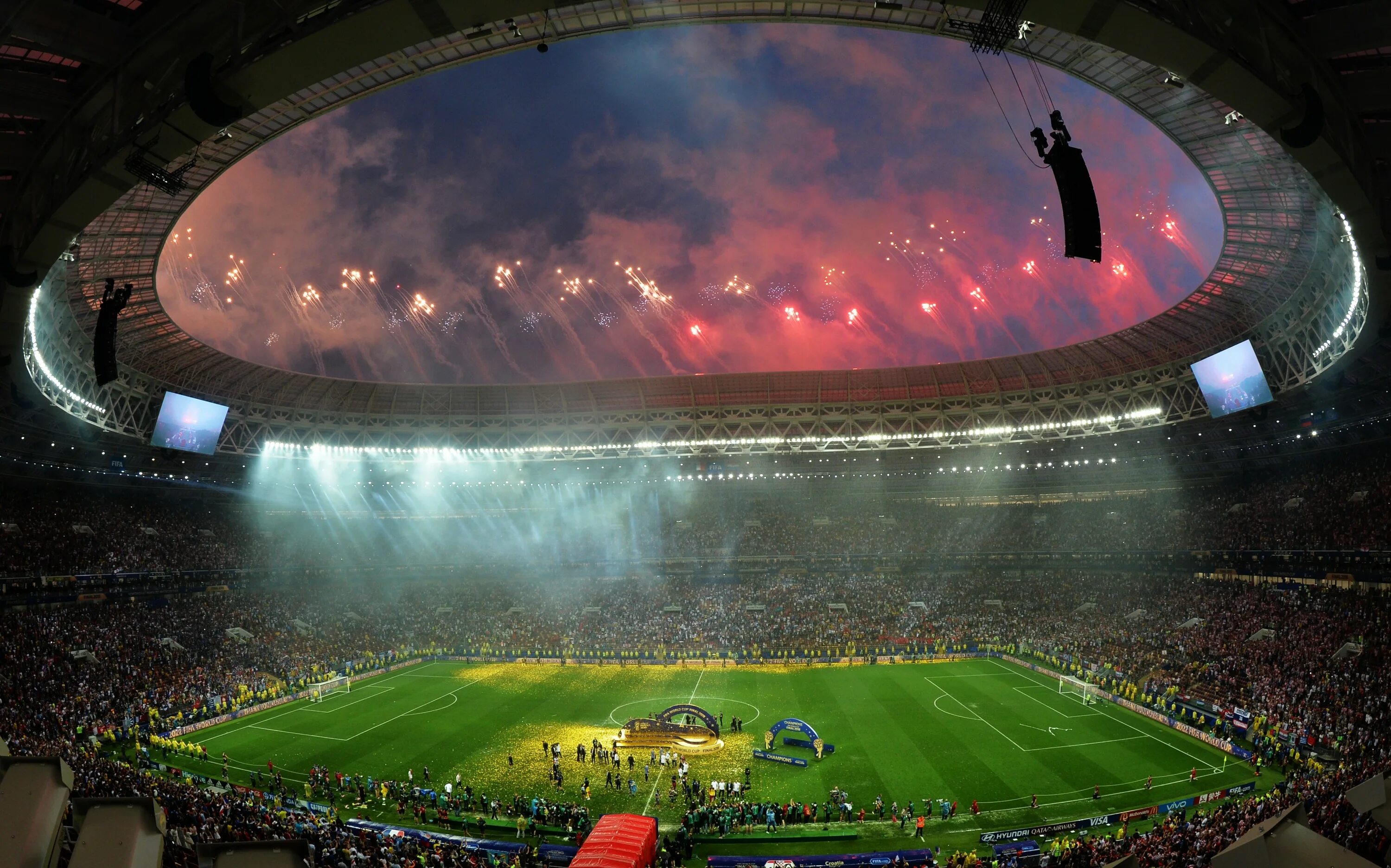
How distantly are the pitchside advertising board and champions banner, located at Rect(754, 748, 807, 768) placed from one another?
24.0 feet

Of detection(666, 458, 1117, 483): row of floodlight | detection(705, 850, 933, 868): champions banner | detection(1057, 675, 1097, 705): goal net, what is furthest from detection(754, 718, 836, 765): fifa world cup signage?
detection(666, 458, 1117, 483): row of floodlight

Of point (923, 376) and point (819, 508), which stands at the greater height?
point (923, 376)

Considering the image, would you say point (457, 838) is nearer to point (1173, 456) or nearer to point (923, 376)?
point (923, 376)

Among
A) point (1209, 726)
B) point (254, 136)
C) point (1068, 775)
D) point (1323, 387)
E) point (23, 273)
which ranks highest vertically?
point (1323, 387)

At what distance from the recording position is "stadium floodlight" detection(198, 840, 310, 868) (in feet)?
24.6

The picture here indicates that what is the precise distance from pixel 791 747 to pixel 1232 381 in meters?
27.1

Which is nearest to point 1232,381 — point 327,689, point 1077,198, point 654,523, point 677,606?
point 1077,198

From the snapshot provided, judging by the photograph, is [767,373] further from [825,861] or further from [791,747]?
[825,861]

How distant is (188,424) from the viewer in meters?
39.8

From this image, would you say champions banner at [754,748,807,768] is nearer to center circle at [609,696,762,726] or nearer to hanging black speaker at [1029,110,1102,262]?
center circle at [609,696,762,726]

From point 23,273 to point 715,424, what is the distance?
126ft

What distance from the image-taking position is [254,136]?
1750 cm

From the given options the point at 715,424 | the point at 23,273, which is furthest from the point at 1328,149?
the point at 715,424

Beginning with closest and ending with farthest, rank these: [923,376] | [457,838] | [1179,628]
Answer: [457,838], [1179,628], [923,376]
